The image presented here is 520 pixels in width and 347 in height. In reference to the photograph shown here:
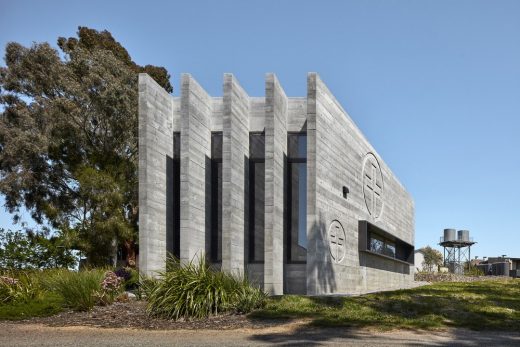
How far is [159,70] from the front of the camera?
42219mm

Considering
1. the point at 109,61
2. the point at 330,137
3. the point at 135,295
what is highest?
the point at 109,61

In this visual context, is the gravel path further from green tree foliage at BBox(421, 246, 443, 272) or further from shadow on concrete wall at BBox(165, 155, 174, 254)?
green tree foliage at BBox(421, 246, 443, 272)

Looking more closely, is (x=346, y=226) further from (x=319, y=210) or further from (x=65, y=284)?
(x=65, y=284)

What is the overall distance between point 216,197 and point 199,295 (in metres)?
11.6

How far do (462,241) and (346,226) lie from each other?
158ft

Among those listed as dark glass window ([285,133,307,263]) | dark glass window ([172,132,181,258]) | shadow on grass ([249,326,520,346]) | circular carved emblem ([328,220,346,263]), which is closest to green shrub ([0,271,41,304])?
dark glass window ([172,132,181,258])

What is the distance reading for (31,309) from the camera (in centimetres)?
1570

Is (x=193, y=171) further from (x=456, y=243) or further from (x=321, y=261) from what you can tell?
(x=456, y=243)

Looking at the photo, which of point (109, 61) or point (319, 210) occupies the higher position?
point (109, 61)

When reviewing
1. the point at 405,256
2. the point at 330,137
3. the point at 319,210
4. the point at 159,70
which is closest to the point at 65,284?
the point at 319,210

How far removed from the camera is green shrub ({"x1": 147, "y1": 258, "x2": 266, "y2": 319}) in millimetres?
14359

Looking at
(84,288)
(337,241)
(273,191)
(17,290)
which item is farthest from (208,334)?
(337,241)

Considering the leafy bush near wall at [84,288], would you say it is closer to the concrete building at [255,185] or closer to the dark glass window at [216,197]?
the concrete building at [255,185]

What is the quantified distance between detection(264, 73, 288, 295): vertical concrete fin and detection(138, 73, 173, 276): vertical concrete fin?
4.51 m
